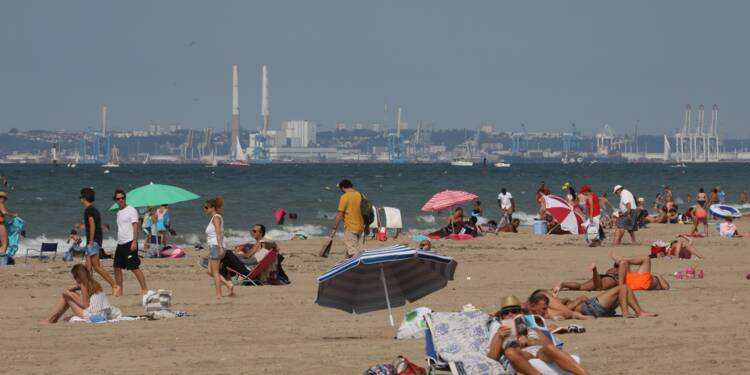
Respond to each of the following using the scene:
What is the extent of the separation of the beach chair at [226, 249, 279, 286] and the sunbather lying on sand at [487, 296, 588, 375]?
6.71 meters

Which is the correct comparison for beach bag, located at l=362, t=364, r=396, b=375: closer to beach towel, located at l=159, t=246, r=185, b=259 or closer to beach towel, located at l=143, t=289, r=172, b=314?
beach towel, located at l=143, t=289, r=172, b=314

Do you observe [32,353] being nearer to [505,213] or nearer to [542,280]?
[542,280]

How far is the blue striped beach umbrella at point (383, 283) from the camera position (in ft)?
33.3

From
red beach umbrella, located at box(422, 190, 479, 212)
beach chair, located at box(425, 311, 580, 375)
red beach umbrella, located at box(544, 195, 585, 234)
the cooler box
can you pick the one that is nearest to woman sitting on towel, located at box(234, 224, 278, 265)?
beach chair, located at box(425, 311, 580, 375)

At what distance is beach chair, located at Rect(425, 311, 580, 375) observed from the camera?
8.05 meters

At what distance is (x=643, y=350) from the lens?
30.2 feet

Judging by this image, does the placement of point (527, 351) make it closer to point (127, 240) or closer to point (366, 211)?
point (127, 240)

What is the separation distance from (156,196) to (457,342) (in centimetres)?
1011

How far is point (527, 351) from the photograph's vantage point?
25.2ft

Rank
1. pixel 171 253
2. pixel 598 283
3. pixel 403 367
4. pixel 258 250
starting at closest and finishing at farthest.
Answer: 1. pixel 403 367
2. pixel 598 283
3. pixel 258 250
4. pixel 171 253

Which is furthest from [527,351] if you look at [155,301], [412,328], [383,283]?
[155,301]

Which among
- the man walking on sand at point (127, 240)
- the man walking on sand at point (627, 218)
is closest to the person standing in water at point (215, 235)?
the man walking on sand at point (127, 240)

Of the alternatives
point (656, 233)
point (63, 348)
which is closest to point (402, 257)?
point (63, 348)

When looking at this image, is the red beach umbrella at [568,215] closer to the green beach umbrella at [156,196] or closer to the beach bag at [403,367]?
the green beach umbrella at [156,196]
